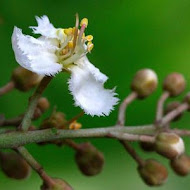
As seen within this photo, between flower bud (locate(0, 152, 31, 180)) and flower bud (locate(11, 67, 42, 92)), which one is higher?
flower bud (locate(11, 67, 42, 92))

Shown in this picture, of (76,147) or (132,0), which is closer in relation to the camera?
(76,147)

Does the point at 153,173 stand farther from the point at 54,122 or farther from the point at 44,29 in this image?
the point at 44,29

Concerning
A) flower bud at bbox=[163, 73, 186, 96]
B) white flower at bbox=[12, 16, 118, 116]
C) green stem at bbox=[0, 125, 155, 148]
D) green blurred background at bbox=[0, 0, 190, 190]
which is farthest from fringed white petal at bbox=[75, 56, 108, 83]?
green blurred background at bbox=[0, 0, 190, 190]

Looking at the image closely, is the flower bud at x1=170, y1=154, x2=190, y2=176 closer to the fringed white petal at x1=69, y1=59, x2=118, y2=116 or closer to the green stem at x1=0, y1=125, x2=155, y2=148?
the green stem at x1=0, y1=125, x2=155, y2=148

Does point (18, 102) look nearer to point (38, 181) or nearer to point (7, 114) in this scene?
point (7, 114)

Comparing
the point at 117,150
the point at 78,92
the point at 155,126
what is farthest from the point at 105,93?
the point at 117,150

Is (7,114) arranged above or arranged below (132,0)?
below

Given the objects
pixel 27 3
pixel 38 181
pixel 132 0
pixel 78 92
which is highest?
pixel 132 0

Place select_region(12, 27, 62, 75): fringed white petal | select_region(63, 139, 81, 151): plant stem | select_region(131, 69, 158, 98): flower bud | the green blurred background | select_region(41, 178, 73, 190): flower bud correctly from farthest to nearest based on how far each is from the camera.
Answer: the green blurred background
select_region(131, 69, 158, 98): flower bud
select_region(63, 139, 81, 151): plant stem
select_region(41, 178, 73, 190): flower bud
select_region(12, 27, 62, 75): fringed white petal
